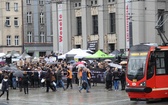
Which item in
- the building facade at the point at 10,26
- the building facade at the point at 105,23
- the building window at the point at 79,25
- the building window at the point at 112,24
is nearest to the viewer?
the building facade at the point at 105,23

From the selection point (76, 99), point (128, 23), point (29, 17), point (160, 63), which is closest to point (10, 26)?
point (29, 17)

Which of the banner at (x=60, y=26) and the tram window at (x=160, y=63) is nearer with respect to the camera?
the tram window at (x=160, y=63)

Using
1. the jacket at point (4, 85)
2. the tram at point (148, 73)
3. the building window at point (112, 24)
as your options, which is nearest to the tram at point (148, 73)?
the tram at point (148, 73)

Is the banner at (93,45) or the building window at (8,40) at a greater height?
the building window at (8,40)

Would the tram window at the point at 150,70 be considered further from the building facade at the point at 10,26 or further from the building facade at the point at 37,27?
the building facade at the point at 37,27

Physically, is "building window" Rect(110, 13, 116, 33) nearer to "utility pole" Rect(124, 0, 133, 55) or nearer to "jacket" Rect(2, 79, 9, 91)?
"utility pole" Rect(124, 0, 133, 55)

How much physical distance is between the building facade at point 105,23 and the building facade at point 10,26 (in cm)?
1182

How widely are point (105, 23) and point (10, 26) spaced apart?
2178 cm

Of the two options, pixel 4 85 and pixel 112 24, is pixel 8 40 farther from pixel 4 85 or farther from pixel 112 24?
pixel 4 85

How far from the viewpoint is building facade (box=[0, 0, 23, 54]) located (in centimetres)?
7194

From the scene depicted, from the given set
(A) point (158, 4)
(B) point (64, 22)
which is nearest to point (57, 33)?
(B) point (64, 22)

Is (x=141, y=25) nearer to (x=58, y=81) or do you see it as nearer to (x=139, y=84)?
(x=58, y=81)

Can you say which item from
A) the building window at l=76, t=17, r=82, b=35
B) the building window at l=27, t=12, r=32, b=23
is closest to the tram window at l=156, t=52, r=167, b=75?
the building window at l=76, t=17, r=82, b=35

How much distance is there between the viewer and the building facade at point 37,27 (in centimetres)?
7425
